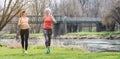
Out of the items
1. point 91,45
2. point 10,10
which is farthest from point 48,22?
point 91,45

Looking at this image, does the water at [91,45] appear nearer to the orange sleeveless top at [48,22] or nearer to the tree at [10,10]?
the tree at [10,10]

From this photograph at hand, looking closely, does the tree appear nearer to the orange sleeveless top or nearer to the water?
the water

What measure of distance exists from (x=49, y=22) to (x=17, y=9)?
1387cm

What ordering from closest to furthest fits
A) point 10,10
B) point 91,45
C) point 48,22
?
1. point 48,22
2. point 10,10
3. point 91,45

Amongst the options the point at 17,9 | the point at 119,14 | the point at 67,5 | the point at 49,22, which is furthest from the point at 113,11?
the point at 49,22

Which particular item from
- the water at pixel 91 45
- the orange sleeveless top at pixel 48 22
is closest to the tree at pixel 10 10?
the water at pixel 91 45

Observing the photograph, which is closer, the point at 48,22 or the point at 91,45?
the point at 48,22

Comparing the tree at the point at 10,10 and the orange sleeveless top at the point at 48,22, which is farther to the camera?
the tree at the point at 10,10

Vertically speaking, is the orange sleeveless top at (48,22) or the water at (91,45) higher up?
the orange sleeveless top at (48,22)

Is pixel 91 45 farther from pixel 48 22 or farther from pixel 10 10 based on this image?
pixel 48 22

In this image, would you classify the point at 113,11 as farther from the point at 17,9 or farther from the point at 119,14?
the point at 17,9

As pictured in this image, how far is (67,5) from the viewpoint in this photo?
10262cm

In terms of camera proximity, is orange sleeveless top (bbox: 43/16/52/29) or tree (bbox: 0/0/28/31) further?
tree (bbox: 0/0/28/31)

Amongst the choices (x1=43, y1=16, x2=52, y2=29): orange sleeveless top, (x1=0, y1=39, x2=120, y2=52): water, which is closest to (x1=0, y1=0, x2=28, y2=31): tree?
(x1=0, y1=39, x2=120, y2=52): water
